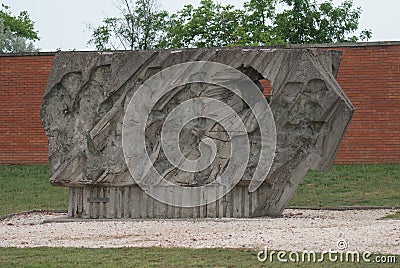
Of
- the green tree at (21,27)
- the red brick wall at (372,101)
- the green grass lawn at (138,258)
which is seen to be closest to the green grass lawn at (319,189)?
the red brick wall at (372,101)

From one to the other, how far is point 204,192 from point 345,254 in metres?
4.75

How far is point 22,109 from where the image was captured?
942 inches

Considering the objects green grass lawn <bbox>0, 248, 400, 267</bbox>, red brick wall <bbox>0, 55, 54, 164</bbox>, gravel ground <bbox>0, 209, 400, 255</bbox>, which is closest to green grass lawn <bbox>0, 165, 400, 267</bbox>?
green grass lawn <bbox>0, 248, 400, 267</bbox>

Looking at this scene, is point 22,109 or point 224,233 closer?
point 224,233

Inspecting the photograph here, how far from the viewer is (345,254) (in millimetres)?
10539

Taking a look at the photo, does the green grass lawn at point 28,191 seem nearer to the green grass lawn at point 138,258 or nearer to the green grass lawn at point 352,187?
the green grass lawn at point 352,187

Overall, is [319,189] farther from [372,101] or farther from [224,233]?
[224,233]

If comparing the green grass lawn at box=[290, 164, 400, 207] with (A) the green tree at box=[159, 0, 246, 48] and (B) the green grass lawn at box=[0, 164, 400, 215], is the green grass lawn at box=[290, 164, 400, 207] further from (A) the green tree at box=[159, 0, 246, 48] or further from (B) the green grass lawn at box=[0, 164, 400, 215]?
(A) the green tree at box=[159, 0, 246, 48]

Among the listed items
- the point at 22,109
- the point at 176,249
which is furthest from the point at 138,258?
the point at 22,109

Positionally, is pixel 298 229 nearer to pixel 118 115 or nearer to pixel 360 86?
pixel 118 115

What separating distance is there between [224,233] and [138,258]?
2.31 metres

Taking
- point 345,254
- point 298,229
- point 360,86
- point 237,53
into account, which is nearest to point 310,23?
point 360,86

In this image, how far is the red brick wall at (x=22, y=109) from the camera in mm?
23797

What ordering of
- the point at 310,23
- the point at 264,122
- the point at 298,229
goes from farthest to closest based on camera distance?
the point at 310,23
the point at 264,122
the point at 298,229
